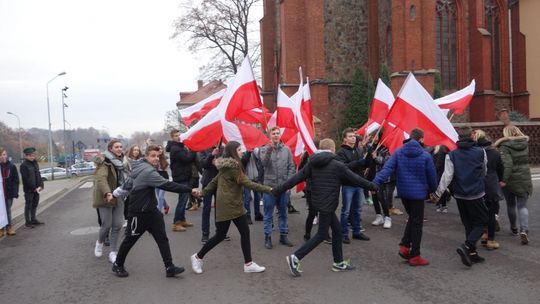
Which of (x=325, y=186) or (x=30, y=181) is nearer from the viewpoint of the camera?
(x=325, y=186)

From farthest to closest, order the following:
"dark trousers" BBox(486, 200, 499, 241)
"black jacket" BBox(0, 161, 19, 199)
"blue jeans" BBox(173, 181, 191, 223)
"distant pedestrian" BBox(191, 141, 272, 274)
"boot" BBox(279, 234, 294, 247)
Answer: "black jacket" BBox(0, 161, 19, 199) → "blue jeans" BBox(173, 181, 191, 223) → "boot" BBox(279, 234, 294, 247) → "dark trousers" BBox(486, 200, 499, 241) → "distant pedestrian" BBox(191, 141, 272, 274)

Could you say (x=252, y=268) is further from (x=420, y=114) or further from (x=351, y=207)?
(x=420, y=114)

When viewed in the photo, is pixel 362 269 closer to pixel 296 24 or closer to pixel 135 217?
pixel 135 217

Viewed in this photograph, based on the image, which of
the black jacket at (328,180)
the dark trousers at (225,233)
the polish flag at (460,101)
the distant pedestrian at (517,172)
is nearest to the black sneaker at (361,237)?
the black jacket at (328,180)

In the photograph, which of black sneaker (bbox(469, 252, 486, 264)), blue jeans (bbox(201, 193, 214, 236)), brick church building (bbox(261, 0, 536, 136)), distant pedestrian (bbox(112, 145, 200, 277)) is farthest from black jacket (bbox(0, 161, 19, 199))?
brick church building (bbox(261, 0, 536, 136))

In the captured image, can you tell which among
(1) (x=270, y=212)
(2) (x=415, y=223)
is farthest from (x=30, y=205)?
(2) (x=415, y=223)

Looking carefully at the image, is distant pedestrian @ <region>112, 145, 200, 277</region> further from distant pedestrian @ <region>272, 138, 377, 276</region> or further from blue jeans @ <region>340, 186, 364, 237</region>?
blue jeans @ <region>340, 186, 364, 237</region>

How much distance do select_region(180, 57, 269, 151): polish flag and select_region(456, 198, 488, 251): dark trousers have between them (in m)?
3.40

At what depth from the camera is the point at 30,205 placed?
10008 millimetres

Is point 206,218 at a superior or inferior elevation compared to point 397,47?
inferior

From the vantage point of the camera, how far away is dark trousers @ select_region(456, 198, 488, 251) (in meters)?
5.89

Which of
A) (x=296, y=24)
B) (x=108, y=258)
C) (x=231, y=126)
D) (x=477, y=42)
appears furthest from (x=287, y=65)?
(x=108, y=258)

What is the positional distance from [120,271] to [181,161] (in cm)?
308

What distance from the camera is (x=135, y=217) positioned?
223 inches
